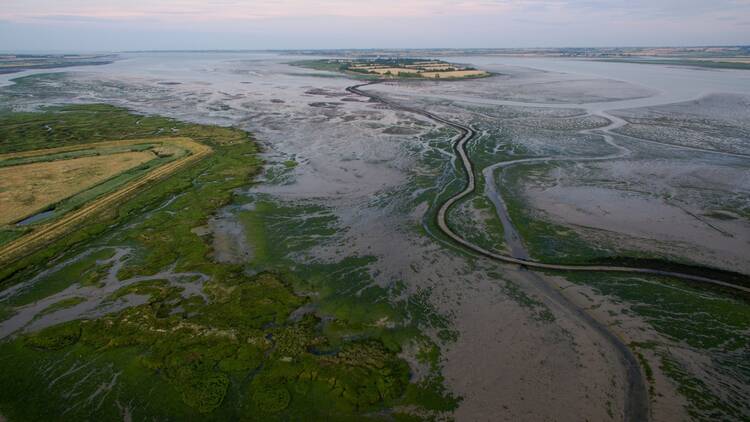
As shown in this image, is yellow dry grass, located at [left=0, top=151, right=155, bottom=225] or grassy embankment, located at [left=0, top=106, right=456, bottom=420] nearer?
grassy embankment, located at [left=0, top=106, right=456, bottom=420]

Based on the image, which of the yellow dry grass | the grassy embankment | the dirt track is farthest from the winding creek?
the yellow dry grass

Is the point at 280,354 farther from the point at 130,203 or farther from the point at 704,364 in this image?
the point at 130,203

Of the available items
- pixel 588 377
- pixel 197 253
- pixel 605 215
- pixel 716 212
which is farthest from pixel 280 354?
pixel 716 212

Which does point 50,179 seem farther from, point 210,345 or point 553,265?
point 553,265

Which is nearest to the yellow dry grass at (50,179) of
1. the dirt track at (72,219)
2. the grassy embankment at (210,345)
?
the dirt track at (72,219)

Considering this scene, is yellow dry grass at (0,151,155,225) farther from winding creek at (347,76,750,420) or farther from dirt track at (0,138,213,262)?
winding creek at (347,76,750,420)
